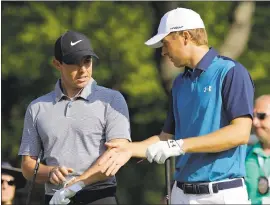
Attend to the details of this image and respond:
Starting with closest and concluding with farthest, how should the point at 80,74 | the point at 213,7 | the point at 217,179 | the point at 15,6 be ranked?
the point at 217,179 → the point at 80,74 → the point at 213,7 → the point at 15,6

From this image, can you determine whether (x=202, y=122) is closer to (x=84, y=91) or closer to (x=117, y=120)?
(x=117, y=120)

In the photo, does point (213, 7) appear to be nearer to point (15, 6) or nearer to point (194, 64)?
point (15, 6)

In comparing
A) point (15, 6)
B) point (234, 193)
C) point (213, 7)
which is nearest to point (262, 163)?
point (234, 193)

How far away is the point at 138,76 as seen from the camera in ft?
57.3

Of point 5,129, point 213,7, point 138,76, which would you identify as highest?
point 213,7

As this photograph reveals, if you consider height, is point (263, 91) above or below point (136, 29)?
below

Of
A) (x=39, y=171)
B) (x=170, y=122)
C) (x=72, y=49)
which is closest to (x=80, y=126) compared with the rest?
(x=39, y=171)

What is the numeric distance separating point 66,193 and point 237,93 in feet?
3.93

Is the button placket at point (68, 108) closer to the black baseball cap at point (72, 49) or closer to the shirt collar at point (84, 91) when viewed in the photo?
the shirt collar at point (84, 91)

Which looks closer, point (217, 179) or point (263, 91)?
point (217, 179)

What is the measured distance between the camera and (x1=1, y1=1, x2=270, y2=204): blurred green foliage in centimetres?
1734

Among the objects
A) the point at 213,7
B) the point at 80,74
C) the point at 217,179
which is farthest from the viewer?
the point at 213,7

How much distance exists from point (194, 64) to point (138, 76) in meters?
11.5

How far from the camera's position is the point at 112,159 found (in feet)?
19.6
